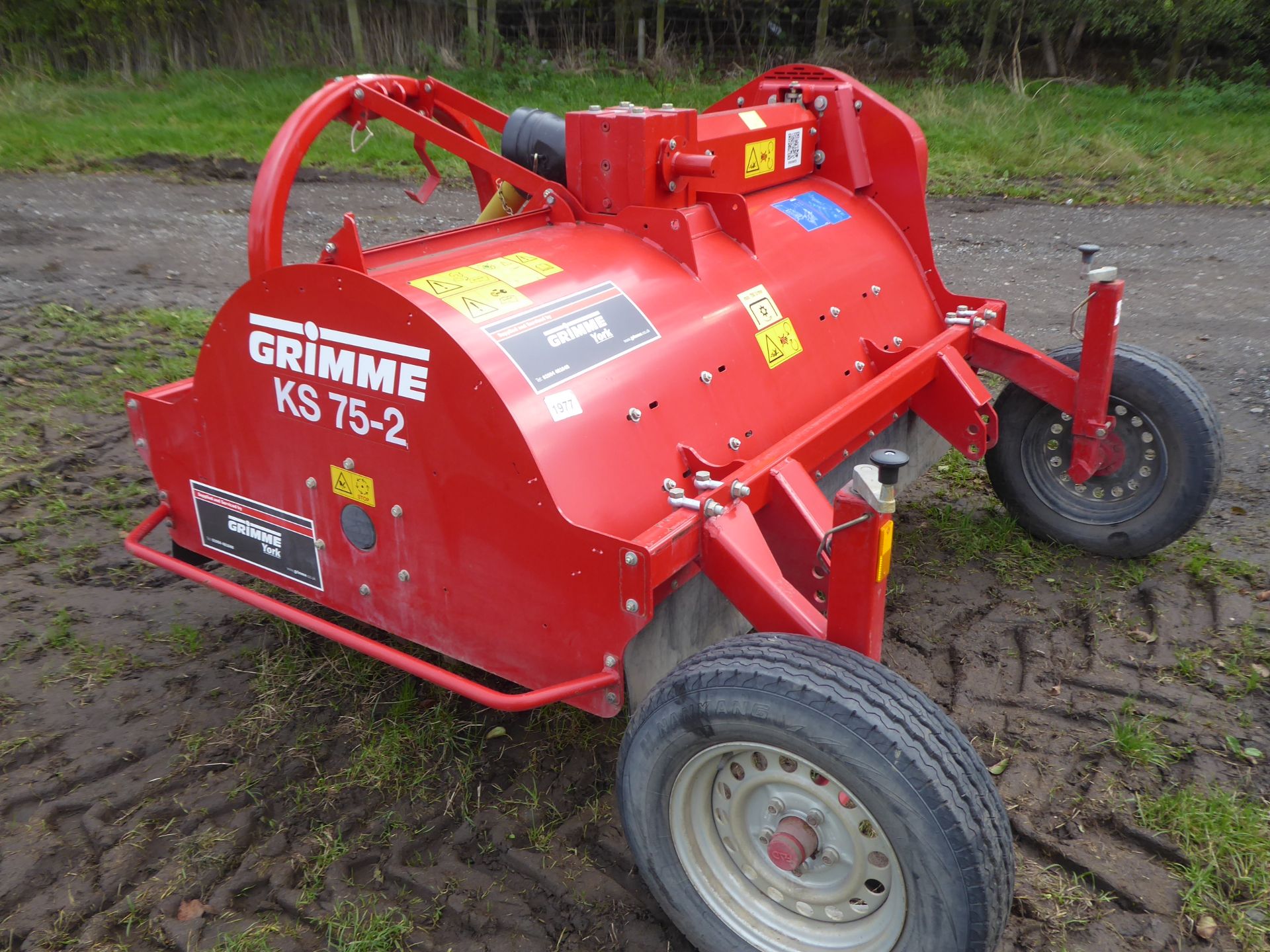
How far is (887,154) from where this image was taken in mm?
3576

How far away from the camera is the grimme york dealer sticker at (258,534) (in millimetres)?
2717

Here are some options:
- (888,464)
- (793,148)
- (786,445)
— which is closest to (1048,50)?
(793,148)

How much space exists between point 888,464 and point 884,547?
0.19 meters

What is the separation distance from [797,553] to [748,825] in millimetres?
673

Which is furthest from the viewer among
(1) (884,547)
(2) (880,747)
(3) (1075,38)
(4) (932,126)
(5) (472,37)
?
(5) (472,37)

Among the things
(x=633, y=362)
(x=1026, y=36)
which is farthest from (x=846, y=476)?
(x=1026, y=36)

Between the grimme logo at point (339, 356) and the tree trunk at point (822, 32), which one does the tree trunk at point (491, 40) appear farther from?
the grimme logo at point (339, 356)

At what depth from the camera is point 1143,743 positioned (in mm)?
2699

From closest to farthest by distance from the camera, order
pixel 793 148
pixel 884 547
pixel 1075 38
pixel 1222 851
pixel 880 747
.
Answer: pixel 880 747
pixel 884 547
pixel 1222 851
pixel 793 148
pixel 1075 38

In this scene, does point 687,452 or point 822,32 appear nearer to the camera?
point 687,452

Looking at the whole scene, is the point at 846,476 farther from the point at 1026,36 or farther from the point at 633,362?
the point at 1026,36

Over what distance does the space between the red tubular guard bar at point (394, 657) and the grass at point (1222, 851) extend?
4.64 feet

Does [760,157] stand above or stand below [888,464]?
above

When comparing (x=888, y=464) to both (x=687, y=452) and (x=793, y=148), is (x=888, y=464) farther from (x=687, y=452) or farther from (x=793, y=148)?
(x=793, y=148)
